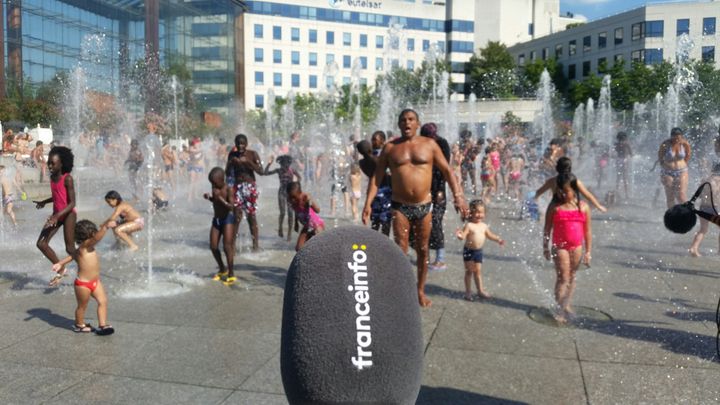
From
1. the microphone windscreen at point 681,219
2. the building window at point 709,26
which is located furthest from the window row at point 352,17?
the microphone windscreen at point 681,219

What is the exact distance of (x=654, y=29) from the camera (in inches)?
2400

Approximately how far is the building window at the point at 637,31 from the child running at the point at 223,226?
64.4m

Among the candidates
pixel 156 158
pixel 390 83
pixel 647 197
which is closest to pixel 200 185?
pixel 156 158

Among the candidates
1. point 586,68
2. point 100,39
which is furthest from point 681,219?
point 586,68

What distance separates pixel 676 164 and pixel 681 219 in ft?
25.8

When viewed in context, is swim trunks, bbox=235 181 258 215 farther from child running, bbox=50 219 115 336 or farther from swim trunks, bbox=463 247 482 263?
swim trunks, bbox=463 247 482 263

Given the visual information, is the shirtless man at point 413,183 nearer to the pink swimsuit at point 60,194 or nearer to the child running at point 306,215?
the child running at point 306,215

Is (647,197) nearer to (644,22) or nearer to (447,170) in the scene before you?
(447,170)

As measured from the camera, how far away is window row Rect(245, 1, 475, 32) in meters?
78.9

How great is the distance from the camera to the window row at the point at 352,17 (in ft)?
259

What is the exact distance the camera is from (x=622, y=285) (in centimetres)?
659

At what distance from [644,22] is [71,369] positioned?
221 ft

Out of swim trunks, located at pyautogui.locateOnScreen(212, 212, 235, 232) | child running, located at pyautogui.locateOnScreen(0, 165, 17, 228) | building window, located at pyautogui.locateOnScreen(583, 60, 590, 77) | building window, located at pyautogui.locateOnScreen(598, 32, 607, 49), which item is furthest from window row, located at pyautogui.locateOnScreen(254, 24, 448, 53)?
swim trunks, located at pyautogui.locateOnScreen(212, 212, 235, 232)

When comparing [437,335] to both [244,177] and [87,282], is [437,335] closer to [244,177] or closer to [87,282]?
[87,282]
